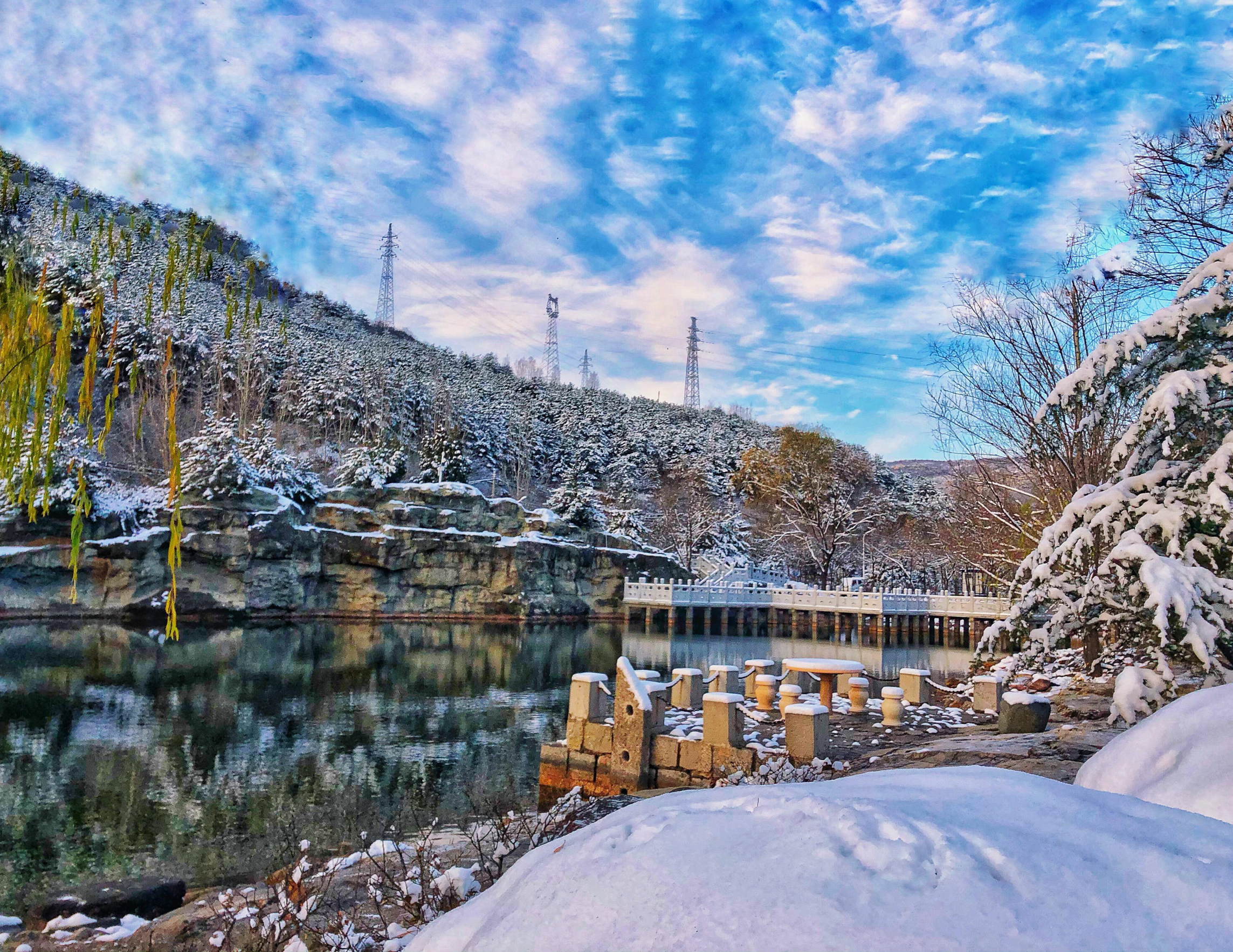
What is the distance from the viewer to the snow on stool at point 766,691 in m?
11.7

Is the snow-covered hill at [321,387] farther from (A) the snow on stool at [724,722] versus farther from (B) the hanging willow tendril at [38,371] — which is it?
(A) the snow on stool at [724,722]

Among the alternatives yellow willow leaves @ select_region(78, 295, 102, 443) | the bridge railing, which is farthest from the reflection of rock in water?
the bridge railing

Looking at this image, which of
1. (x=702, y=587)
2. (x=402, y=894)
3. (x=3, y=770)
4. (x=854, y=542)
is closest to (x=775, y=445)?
(x=854, y=542)

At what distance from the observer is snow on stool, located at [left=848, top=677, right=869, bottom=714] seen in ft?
38.2

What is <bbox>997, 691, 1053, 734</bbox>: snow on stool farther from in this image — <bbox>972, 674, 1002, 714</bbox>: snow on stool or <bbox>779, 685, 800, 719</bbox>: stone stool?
<bbox>779, 685, 800, 719</bbox>: stone stool

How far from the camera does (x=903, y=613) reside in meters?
33.4

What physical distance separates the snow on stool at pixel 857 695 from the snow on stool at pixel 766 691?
1.05 m

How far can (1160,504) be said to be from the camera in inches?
249

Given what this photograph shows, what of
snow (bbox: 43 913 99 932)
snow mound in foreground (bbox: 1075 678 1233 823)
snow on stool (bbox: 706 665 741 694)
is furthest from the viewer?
snow on stool (bbox: 706 665 741 694)

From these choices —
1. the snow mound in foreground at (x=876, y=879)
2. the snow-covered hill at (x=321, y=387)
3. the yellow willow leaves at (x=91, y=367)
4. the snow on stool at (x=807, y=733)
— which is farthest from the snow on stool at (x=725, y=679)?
the snow mound in foreground at (x=876, y=879)

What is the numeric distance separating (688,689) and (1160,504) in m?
6.98

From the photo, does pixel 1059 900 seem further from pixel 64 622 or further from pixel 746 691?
pixel 64 622

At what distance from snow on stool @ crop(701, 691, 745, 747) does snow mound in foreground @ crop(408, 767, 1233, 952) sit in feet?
24.4

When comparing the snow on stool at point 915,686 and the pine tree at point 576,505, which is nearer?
the snow on stool at point 915,686
